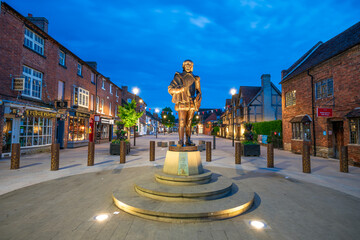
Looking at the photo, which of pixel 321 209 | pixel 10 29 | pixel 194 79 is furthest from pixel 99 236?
pixel 10 29

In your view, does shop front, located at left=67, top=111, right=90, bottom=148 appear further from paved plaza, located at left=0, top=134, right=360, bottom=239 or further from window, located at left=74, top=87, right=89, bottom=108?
paved plaza, located at left=0, top=134, right=360, bottom=239

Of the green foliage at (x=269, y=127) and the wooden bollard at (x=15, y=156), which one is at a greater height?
the green foliage at (x=269, y=127)

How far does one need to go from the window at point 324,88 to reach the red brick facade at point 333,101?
10.1 inches

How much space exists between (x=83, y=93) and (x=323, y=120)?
21.4 m

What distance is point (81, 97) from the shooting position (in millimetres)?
19250

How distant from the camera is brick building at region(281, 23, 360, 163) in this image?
400 inches

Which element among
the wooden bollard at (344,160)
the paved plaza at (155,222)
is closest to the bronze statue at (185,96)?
the paved plaza at (155,222)

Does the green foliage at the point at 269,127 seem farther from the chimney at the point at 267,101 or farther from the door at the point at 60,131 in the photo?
the door at the point at 60,131

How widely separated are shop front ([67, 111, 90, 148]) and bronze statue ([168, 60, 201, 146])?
15.1m

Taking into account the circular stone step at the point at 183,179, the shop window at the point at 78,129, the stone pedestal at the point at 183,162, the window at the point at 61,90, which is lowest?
the circular stone step at the point at 183,179

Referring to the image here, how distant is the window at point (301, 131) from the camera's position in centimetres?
1398

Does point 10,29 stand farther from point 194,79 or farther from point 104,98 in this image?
point 104,98

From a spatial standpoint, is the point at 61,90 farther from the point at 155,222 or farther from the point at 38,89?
the point at 155,222

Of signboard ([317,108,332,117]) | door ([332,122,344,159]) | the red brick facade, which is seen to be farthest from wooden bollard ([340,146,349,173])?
door ([332,122,344,159])
